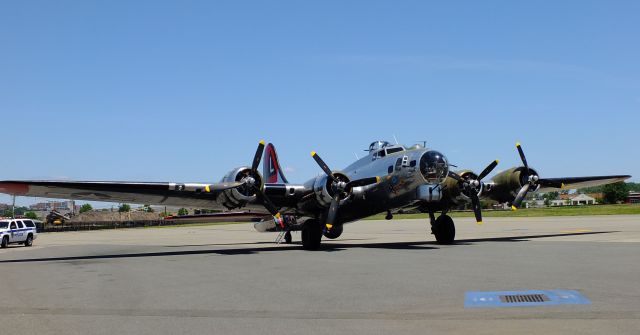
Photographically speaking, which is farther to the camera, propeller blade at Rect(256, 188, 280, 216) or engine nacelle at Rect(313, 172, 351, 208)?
engine nacelle at Rect(313, 172, 351, 208)

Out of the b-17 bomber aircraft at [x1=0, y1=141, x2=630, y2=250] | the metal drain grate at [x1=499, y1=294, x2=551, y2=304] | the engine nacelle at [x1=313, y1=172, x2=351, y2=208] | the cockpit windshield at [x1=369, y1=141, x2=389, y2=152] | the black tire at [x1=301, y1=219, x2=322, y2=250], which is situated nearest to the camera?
the metal drain grate at [x1=499, y1=294, x2=551, y2=304]

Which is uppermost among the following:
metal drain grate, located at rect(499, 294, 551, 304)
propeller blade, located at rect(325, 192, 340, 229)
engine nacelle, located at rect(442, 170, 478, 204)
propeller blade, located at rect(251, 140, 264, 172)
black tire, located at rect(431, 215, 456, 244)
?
propeller blade, located at rect(251, 140, 264, 172)

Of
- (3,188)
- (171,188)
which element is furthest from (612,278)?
(3,188)

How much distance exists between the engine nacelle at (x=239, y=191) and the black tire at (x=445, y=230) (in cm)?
927

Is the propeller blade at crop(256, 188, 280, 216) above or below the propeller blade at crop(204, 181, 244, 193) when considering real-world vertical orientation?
below

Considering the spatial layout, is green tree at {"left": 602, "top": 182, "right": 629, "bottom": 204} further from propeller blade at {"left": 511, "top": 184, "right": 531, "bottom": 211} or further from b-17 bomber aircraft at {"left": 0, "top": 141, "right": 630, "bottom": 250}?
propeller blade at {"left": 511, "top": 184, "right": 531, "bottom": 211}

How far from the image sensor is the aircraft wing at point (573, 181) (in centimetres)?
3192

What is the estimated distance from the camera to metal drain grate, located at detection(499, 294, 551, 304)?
404 inches

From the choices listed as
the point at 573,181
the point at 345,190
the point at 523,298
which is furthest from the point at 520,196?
the point at 523,298

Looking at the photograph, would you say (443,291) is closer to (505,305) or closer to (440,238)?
(505,305)

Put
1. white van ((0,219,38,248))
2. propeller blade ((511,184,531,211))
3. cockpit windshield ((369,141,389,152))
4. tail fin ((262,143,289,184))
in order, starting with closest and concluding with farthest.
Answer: cockpit windshield ((369,141,389,152))
propeller blade ((511,184,531,211))
tail fin ((262,143,289,184))
white van ((0,219,38,248))

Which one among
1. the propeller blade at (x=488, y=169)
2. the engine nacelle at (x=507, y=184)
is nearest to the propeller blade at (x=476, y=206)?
the propeller blade at (x=488, y=169)

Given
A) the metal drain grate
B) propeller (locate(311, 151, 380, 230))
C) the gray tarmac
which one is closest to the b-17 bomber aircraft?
propeller (locate(311, 151, 380, 230))

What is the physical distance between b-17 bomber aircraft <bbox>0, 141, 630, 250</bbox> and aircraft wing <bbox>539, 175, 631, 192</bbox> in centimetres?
64
